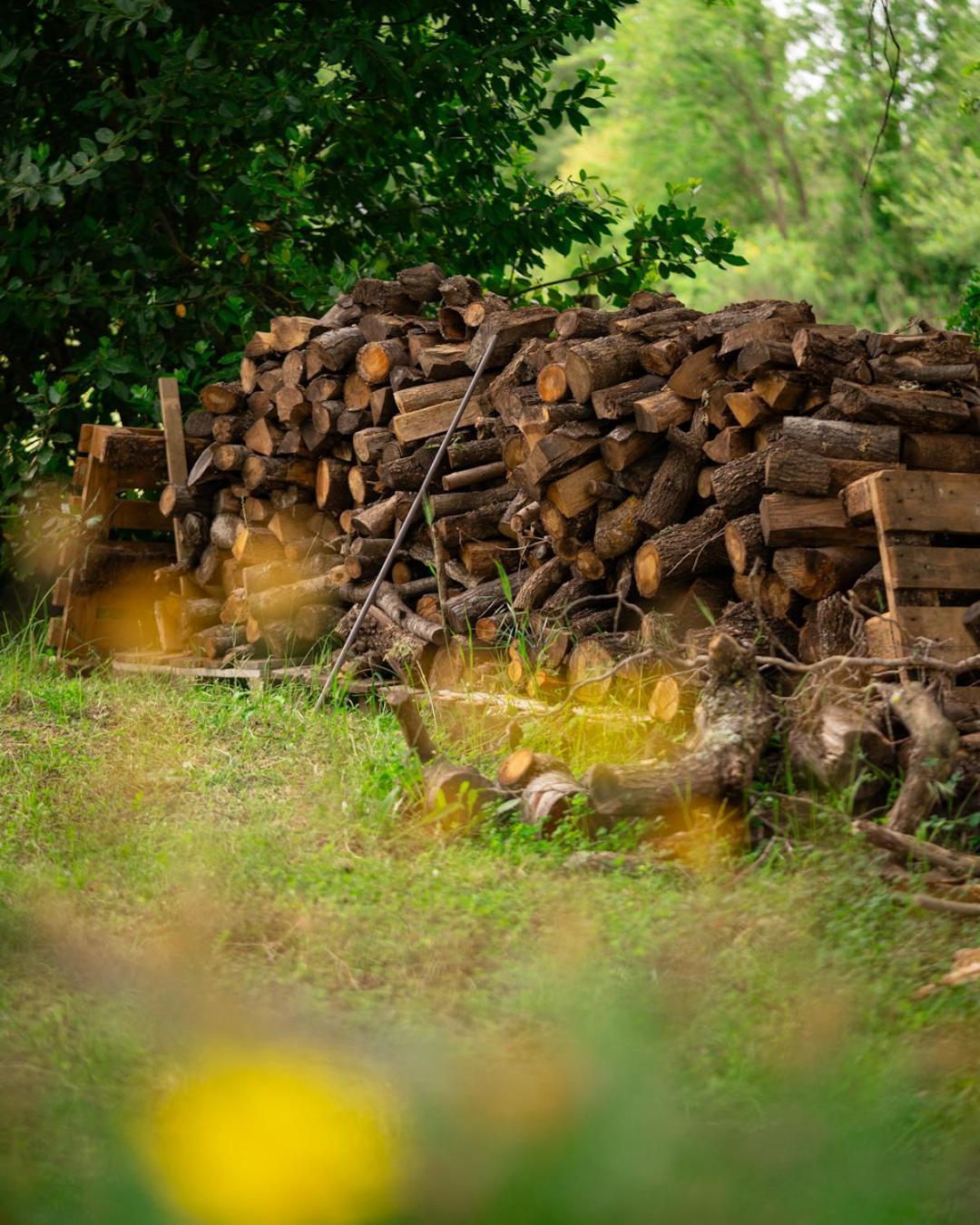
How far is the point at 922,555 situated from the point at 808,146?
26.5m

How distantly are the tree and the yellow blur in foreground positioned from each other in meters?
6.24

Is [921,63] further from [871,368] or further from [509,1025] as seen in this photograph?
[509,1025]

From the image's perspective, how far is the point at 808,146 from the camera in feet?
95.0

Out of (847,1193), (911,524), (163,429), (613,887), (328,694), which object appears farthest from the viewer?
(163,429)

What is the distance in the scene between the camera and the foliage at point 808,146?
895 inches

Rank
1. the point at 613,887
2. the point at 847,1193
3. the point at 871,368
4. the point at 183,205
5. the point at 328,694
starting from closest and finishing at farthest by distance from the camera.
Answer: the point at 847,1193 < the point at 613,887 < the point at 871,368 < the point at 328,694 < the point at 183,205

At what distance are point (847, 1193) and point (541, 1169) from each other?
20.2 inches

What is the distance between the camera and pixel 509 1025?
293 centimetres

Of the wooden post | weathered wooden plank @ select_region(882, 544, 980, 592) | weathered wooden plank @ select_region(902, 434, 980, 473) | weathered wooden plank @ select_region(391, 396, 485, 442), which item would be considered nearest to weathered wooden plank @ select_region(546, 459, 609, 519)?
weathered wooden plank @ select_region(391, 396, 485, 442)

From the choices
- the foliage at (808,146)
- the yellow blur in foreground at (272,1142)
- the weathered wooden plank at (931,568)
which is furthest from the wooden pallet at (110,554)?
the foliage at (808,146)

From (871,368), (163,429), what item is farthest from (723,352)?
(163,429)

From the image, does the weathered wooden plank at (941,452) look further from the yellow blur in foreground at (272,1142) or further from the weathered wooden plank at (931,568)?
the yellow blur in foreground at (272,1142)

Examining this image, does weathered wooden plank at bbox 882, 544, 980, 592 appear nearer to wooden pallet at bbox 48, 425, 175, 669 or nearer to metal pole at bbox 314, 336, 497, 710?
metal pole at bbox 314, 336, 497, 710

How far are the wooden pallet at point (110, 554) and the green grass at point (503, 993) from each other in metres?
3.50
